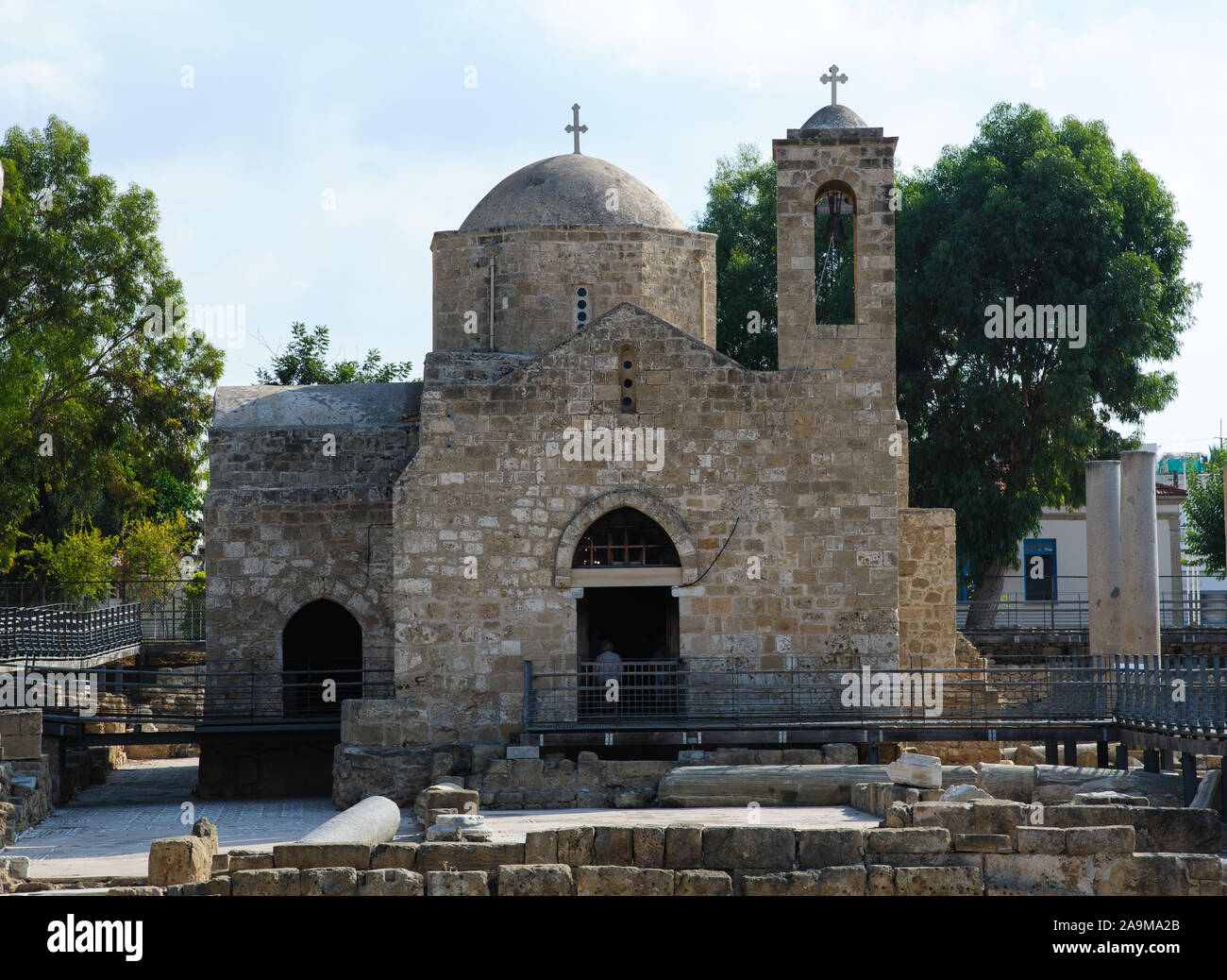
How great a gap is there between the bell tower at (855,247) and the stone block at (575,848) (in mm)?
8387

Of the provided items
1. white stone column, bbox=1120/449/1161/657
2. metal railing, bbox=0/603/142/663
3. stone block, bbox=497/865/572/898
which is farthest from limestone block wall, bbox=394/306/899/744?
stone block, bbox=497/865/572/898

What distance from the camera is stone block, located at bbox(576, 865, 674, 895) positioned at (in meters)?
11.6

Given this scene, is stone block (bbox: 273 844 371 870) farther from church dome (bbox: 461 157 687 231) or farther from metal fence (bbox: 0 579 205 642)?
metal fence (bbox: 0 579 205 642)

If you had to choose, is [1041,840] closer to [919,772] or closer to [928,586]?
[919,772]

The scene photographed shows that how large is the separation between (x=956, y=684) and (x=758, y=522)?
120 inches

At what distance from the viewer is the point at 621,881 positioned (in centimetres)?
1159

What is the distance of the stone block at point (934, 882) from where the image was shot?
1178cm

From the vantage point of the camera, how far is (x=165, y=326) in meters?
32.5

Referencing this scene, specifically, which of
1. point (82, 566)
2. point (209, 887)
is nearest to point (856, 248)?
point (209, 887)

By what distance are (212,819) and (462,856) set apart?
6.70 meters

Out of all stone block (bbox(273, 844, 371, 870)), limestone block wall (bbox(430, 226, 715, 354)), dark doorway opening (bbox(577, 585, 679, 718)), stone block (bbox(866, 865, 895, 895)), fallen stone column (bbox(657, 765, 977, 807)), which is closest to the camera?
stone block (bbox(866, 865, 895, 895))

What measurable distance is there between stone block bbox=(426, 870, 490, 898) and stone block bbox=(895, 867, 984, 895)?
3.17 metres

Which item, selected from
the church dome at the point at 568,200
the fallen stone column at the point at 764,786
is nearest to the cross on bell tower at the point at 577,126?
the church dome at the point at 568,200
